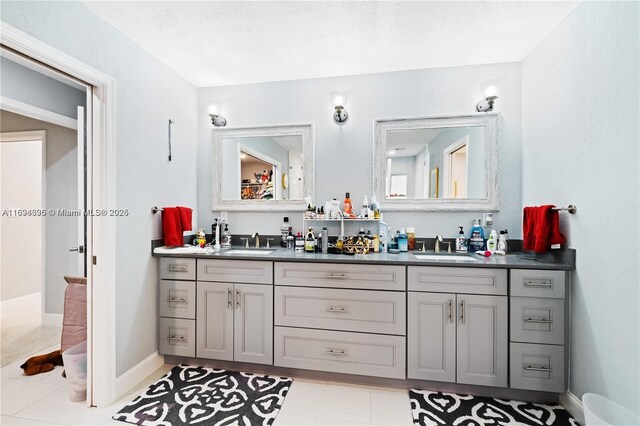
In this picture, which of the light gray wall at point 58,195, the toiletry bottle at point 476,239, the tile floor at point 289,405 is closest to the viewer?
the tile floor at point 289,405

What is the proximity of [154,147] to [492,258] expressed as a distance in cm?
266

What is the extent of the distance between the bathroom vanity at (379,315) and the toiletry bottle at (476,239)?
31cm

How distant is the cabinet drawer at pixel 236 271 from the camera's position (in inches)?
81.2

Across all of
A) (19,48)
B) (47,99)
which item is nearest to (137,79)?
(19,48)

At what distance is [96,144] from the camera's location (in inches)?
69.9

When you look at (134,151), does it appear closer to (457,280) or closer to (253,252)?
(253,252)

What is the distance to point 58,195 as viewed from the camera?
9.61ft

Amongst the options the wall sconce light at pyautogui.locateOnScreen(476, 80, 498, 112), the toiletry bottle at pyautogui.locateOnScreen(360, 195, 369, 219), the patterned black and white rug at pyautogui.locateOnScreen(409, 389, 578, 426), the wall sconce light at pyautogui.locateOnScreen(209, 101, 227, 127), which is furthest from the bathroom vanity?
the wall sconce light at pyautogui.locateOnScreen(209, 101, 227, 127)

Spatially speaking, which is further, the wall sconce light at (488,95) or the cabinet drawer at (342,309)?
the wall sconce light at (488,95)

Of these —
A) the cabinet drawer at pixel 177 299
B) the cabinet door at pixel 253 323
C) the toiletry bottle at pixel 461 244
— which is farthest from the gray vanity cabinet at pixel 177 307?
the toiletry bottle at pixel 461 244

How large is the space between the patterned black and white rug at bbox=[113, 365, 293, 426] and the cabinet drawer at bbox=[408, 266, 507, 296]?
1.18 m

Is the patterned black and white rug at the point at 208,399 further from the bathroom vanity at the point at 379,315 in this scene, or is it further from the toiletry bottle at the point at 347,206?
the toiletry bottle at the point at 347,206

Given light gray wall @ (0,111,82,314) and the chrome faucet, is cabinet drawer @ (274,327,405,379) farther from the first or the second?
light gray wall @ (0,111,82,314)

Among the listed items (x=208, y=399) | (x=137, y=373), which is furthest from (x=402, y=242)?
(x=137, y=373)
